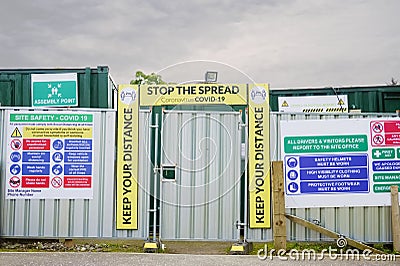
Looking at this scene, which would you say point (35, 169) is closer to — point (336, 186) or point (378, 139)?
point (336, 186)

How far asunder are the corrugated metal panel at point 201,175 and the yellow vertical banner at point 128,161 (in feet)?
1.30

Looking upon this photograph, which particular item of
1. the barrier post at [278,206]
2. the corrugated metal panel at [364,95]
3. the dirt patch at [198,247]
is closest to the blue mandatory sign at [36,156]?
the dirt patch at [198,247]

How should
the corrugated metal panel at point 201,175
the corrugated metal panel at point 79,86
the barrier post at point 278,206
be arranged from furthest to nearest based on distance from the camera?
1. the corrugated metal panel at point 79,86
2. the corrugated metal panel at point 201,175
3. the barrier post at point 278,206

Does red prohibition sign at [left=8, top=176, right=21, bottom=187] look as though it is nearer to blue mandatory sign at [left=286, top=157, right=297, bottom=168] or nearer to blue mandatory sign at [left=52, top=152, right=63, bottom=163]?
blue mandatory sign at [left=52, top=152, right=63, bottom=163]

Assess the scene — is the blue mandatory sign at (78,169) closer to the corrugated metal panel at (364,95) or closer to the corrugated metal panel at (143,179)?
the corrugated metal panel at (143,179)

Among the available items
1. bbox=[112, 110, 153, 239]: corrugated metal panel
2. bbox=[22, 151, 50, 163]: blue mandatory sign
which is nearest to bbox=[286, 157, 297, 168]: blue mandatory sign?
bbox=[112, 110, 153, 239]: corrugated metal panel

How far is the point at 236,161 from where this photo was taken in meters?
7.99

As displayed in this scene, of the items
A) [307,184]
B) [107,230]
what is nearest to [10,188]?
[107,230]

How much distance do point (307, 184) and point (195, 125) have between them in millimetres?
1731

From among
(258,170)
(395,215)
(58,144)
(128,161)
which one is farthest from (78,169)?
(395,215)

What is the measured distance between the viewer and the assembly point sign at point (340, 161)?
8031 mm

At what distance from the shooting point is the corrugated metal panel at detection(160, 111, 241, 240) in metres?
7.95

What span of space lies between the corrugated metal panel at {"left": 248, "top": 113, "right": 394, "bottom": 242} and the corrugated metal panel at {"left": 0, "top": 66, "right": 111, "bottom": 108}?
2758 millimetres

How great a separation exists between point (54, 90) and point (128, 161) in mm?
2086
